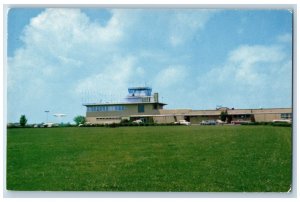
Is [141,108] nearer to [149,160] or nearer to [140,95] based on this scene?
[140,95]

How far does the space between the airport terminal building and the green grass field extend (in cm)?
14

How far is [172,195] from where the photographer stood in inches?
147

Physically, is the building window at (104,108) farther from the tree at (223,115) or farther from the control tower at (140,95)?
the tree at (223,115)

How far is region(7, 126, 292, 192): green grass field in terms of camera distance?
4215 mm

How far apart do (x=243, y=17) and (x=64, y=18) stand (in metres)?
1.63

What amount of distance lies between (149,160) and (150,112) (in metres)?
1.03

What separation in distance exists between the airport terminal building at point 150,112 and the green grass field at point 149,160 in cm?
14

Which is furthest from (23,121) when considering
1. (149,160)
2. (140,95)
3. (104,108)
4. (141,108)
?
Answer: (149,160)

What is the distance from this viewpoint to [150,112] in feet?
15.5

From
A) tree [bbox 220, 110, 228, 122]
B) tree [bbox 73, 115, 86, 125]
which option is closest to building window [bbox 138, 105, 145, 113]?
tree [bbox 73, 115, 86, 125]

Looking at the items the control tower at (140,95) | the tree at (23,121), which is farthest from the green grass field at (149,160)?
the control tower at (140,95)
